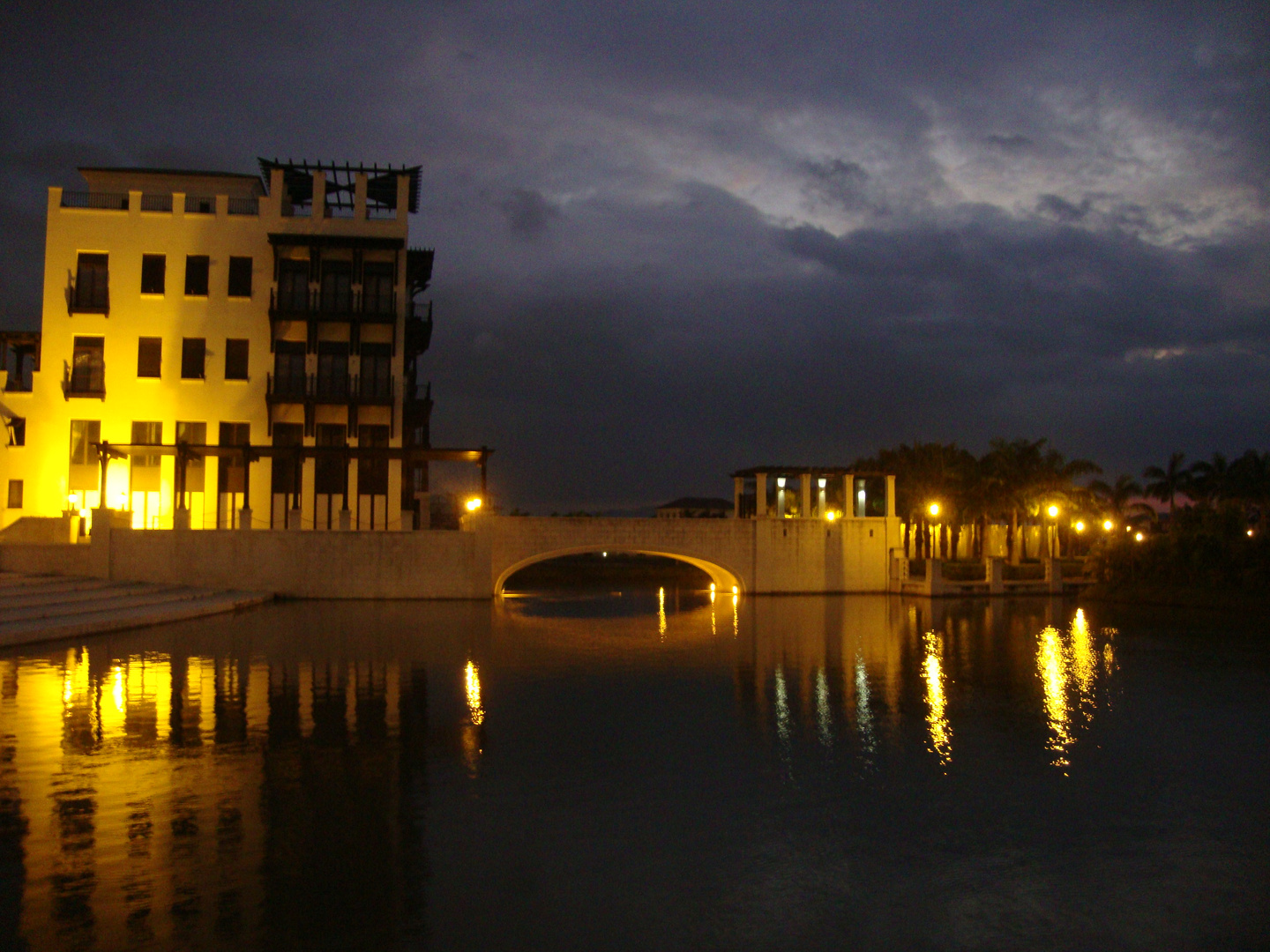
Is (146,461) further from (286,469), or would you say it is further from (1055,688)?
(1055,688)

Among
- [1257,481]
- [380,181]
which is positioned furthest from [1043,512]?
[380,181]

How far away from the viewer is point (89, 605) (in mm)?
28672

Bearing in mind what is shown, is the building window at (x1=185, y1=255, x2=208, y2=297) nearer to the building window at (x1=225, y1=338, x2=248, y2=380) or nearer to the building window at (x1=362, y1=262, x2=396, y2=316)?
the building window at (x1=225, y1=338, x2=248, y2=380)

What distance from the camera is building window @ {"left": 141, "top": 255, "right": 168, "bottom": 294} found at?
141 feet

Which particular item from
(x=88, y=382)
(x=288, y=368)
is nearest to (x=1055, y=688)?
(x=288, y=368)

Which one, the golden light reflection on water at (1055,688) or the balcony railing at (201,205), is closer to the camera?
the golden light reflection on water at (1055,688)

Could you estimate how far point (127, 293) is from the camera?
4275cm

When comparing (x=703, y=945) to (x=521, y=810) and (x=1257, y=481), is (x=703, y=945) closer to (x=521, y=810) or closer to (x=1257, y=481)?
(x=521, y=810)

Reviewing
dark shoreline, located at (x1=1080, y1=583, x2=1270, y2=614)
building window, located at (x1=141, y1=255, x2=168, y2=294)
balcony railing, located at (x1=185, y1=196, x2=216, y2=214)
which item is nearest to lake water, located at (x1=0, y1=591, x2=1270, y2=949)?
dark shoreline, located at (x1=1080, y1=583, x2=1270, y2=614)

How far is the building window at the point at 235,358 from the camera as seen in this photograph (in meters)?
43.4

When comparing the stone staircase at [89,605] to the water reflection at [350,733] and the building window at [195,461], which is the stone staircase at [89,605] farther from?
the building window at [195,461]

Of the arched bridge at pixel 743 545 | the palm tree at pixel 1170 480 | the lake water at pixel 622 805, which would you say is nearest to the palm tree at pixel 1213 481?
the palm tree at pixel 1170 480

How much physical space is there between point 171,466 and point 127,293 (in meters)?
7.83

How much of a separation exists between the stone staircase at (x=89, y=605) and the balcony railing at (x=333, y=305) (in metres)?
13.1
